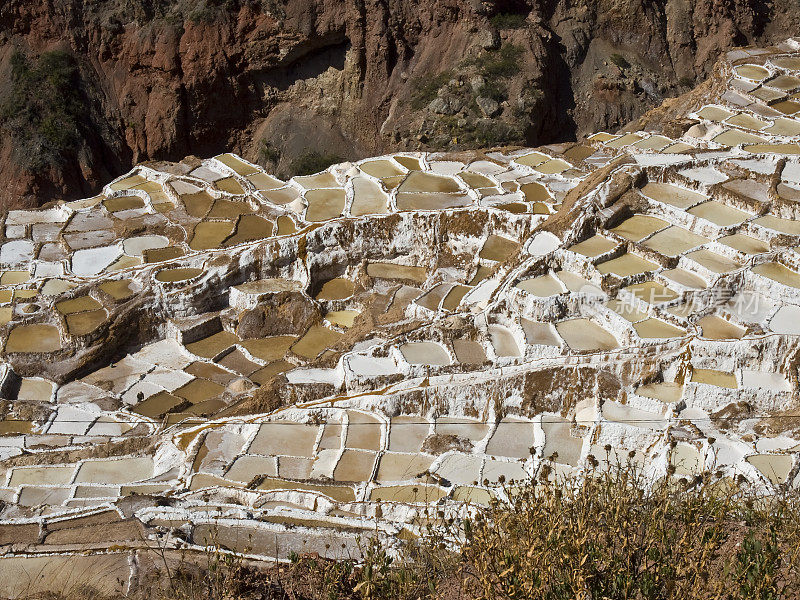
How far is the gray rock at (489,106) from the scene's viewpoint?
2634 centimetres

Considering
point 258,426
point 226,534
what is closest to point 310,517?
point 226,534

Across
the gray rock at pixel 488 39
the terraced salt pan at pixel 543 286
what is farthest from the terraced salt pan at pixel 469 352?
the gray rock at pixel 488 39

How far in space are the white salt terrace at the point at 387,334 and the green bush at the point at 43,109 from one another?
11143mm

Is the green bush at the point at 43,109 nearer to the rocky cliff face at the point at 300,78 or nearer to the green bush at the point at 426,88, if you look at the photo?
the rocky cliff face at the point at 300,78

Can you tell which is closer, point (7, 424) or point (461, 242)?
point (7, 424)

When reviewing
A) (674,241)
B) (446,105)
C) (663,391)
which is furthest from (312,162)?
(663,391)

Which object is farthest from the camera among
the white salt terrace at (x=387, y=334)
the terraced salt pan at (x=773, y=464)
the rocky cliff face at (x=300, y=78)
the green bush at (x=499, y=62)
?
the green bush at (x=499, y=62)

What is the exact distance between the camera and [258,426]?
34.8ft

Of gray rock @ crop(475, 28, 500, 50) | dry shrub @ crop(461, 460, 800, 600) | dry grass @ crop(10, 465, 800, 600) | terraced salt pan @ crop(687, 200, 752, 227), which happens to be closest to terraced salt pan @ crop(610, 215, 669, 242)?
terraced salt pan @ crop(687, 200, 752, 227)

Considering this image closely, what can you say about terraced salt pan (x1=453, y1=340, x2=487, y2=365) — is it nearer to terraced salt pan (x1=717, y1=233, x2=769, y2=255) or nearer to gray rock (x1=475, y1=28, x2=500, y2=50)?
terraced salt pan (x1=717, y1=233, x2=769, y2=255)

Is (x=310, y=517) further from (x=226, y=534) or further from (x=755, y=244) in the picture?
(x=755, y=244)

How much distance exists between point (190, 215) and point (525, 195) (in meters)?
5.18

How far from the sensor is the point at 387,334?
1170 centimetres

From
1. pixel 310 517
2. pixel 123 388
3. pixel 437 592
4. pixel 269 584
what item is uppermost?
pixel 437 592
